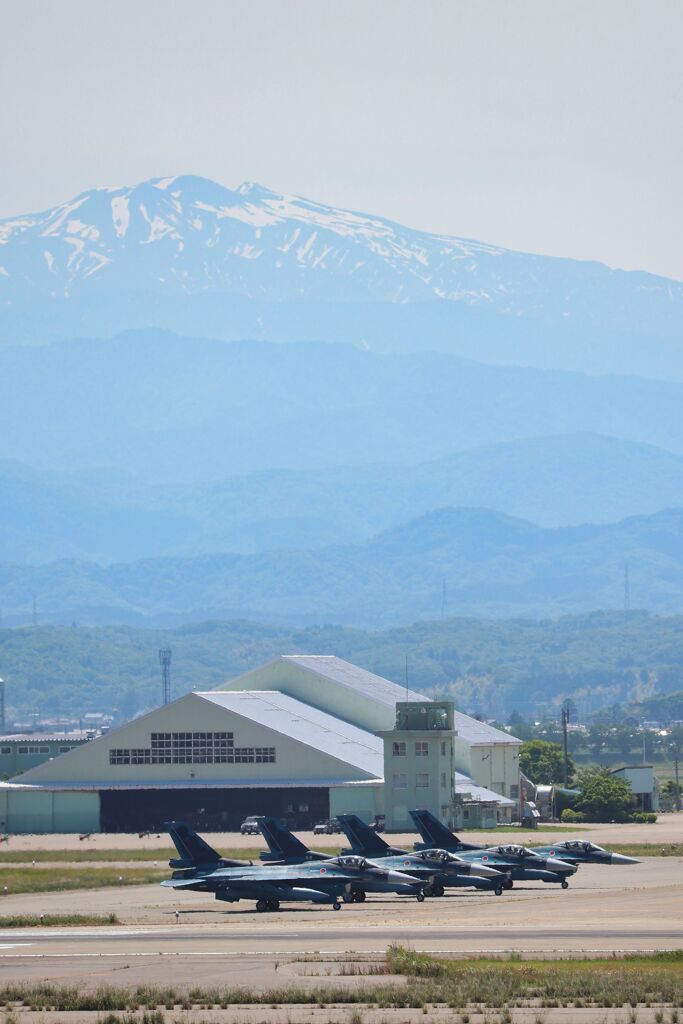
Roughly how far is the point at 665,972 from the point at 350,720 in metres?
104

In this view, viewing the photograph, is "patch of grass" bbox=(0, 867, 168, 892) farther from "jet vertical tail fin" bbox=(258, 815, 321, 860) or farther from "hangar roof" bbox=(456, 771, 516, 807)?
"hangar roof" bbox=(456, 771, 516, 807)

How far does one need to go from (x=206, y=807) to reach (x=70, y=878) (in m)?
43.1

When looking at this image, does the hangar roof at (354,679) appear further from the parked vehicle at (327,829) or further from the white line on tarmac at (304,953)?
the white line on tarmac at (304,953)

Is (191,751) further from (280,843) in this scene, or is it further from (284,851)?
(280,843)

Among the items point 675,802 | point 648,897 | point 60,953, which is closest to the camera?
point 60,953

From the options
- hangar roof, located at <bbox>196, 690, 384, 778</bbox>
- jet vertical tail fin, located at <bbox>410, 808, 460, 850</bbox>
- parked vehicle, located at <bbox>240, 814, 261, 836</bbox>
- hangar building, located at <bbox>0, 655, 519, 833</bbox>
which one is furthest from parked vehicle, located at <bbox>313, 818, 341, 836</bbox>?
jet vertical tail fin, located at <bbox>410, 808, 460, 850</bbox>

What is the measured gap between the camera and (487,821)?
13738 centimetres

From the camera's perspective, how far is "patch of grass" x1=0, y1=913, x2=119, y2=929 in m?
72.7

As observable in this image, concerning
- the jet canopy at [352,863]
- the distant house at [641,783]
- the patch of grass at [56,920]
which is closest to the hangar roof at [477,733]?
the distant house at [641,783]

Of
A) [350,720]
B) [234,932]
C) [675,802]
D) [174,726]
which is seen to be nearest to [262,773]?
[174,726]

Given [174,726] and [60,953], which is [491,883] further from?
[174,726]

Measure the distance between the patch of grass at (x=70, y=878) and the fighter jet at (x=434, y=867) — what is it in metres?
13.9

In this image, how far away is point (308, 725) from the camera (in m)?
147

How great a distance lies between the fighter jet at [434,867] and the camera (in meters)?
80.4
